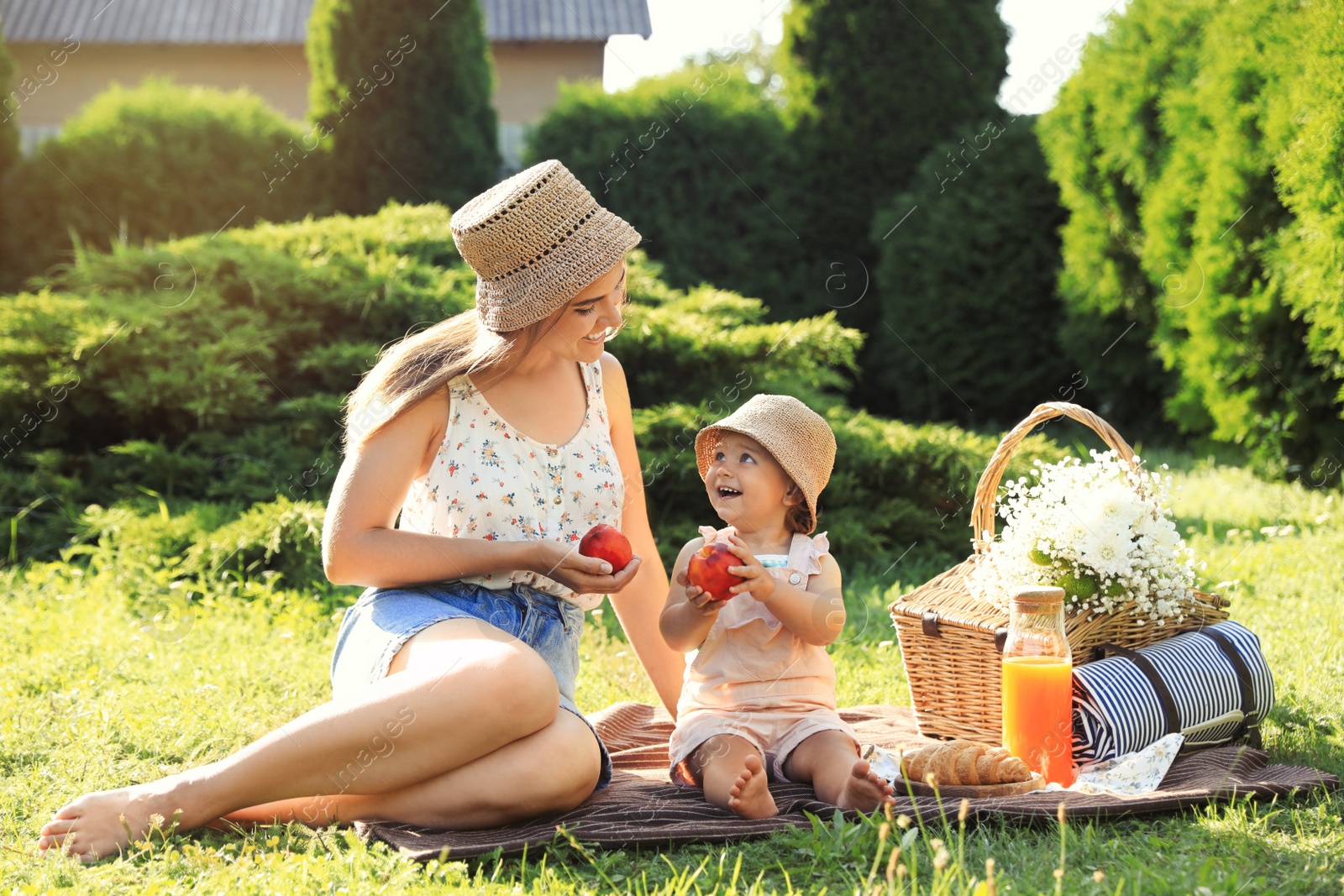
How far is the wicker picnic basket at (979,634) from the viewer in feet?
9.48

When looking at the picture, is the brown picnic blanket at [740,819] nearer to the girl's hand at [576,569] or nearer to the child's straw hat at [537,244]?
the girl's hand at [576,569]

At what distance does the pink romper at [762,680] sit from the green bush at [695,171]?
6.58 m

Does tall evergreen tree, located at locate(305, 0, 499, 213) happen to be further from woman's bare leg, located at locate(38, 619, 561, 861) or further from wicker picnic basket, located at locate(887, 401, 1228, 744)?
woman's bare leg, located at locate(38, 619, 561, 861)

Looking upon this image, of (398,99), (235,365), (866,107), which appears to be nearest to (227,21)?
(398,99)

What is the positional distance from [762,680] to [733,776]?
25 centimetres

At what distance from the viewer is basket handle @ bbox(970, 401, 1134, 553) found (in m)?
2.90

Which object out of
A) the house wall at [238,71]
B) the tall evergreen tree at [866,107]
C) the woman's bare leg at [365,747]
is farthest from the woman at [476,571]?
the house wall at [238,71]

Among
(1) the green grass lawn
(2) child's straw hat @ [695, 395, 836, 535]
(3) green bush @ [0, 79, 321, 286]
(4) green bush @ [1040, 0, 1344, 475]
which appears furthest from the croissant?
(3) green bush @ [0, 79, 321, 286]

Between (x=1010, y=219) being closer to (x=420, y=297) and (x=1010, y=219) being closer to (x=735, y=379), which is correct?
(x=735, y=379)

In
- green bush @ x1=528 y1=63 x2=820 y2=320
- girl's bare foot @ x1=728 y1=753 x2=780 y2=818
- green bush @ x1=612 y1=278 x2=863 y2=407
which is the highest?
green bush @ x1=528 y1=63 x2=820 y2=320

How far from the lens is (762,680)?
2646 mm

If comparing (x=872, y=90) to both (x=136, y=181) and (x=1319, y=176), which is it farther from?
(x=136, y=181)

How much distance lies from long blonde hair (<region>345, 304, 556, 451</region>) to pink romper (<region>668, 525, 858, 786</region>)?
756mm

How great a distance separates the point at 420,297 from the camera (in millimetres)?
5738
